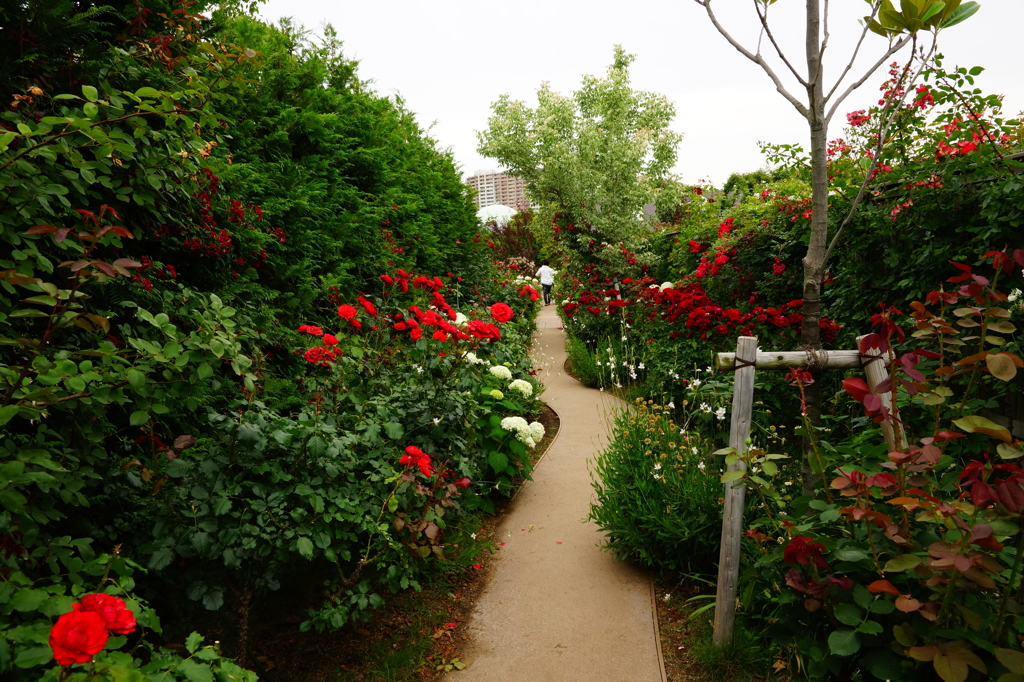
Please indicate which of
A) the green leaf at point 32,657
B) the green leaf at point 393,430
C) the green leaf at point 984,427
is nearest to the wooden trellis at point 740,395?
the green leaf at point 984,427

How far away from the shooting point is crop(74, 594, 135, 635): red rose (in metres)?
1.03

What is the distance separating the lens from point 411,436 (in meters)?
2.98

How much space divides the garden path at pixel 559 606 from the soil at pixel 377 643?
0.12 m

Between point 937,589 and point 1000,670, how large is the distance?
0.22 m

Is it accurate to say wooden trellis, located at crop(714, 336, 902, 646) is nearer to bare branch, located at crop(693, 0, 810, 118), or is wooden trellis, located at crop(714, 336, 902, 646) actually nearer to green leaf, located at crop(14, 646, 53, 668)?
bare branch, located at crop(693, 0, 810, 118)

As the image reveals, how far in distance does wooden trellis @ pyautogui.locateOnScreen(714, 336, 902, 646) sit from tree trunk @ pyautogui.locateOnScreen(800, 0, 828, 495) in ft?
0.32

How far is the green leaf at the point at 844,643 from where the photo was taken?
1.30 meters

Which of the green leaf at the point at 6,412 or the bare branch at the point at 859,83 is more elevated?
the bare branch at the point at 859,83

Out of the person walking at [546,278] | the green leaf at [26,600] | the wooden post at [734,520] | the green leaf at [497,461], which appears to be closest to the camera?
the green leaf at [26,600]

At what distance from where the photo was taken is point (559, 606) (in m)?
2.95

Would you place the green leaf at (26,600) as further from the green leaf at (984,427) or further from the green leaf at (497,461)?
the green leaf at (497,461)

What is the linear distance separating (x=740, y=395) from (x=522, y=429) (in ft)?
6.05

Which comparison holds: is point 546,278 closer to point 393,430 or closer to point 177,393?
point 393,430

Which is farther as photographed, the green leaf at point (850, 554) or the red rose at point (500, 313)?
the red rose at point (500, 313)
